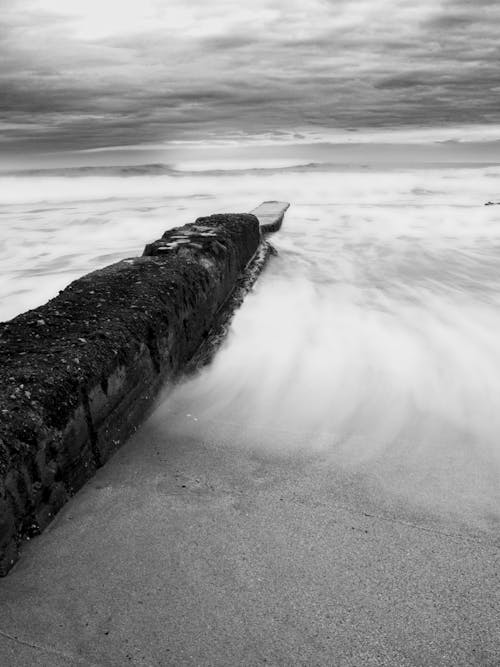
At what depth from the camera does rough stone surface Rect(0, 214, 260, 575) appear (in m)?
1.55

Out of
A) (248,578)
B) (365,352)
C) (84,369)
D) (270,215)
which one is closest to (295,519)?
(248,578)

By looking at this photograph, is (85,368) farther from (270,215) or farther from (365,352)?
(270,215)

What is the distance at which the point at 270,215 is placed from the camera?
7.61 m

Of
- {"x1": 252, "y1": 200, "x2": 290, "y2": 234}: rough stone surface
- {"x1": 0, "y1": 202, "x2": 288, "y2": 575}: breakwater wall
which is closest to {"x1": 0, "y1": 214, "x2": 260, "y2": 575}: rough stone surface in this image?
{"x1": 0, "y1": 202, "x2": 288, "y2": 575}: breakwater wall

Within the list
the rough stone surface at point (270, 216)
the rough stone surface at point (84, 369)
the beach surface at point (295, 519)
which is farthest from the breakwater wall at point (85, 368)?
the rough stone surface at point (270, 216)

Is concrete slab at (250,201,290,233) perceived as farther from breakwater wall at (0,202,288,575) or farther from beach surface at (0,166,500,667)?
breakwater wall at (0,202,288,575)

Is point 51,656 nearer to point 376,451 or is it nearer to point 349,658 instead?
point 349,658

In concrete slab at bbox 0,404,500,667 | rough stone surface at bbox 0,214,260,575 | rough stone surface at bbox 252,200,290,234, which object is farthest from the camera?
rough stone surface at bbox 252,200,290,234

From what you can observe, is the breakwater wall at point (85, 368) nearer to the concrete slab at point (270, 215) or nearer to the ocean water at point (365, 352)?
the ocean water at point (365, 352)

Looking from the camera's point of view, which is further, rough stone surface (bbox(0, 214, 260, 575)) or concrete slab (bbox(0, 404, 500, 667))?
rough stone surface (bbox(0, 214, 260, 575))

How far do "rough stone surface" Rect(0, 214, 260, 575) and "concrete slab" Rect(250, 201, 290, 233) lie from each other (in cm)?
375

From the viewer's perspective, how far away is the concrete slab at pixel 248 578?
1330 millimetres

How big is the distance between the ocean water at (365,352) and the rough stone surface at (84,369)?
27 centimetres

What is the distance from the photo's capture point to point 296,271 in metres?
5.20
